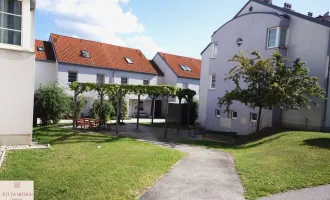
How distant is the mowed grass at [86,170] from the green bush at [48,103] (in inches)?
334

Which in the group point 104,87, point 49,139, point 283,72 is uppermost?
point 283,72

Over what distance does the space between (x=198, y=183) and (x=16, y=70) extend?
28.6ft

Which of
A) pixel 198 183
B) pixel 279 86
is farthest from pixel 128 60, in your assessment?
pixel 198 183

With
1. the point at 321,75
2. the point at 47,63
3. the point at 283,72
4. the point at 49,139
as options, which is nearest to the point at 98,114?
the point at 47,63

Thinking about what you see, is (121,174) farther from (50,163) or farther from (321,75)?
(321,75)

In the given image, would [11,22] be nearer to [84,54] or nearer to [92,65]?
[92,65]

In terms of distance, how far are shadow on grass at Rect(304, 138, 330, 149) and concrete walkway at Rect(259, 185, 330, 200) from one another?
4.94 metres

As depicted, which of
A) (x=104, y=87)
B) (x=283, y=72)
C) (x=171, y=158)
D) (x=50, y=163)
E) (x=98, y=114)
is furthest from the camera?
(x=98, y=114)

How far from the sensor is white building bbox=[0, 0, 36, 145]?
35.1 feet

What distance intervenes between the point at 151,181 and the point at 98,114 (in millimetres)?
19975

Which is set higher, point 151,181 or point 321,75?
point 321,75

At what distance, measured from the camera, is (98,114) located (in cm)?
2597

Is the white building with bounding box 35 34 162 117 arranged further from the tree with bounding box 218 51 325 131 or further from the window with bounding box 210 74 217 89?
the tree with bounding box 218 51 325 131

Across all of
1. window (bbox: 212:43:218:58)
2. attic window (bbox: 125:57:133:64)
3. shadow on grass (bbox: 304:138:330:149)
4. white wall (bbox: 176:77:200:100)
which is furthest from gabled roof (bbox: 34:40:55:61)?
shadow on grass (bbox: 304:138:330:149)
